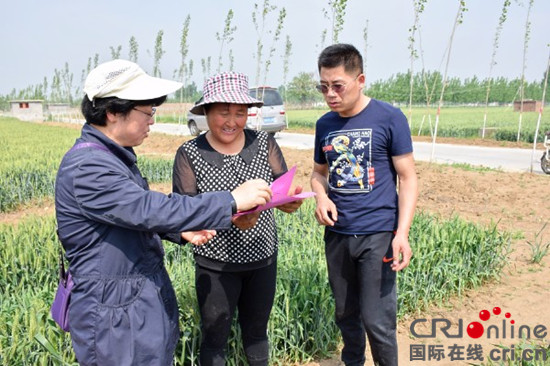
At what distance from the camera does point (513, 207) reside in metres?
6.42

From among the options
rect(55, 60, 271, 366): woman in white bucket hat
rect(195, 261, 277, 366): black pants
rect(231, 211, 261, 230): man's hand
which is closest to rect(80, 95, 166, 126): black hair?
rect(55, 60, 271, 366): woman in white bucket hat

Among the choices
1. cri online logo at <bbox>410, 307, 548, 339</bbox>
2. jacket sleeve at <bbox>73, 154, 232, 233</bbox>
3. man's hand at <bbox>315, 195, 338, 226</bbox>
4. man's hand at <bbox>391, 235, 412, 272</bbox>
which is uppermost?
jacket sleeve at <bbox>73, 154, 232, 233</bbox>

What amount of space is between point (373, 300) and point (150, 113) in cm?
129

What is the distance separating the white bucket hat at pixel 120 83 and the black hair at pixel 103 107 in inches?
0.7

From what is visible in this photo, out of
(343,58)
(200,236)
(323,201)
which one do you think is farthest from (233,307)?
(343,58)

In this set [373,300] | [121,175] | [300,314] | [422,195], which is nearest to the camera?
[121,175]

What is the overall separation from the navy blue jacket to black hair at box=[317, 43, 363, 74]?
93 cm

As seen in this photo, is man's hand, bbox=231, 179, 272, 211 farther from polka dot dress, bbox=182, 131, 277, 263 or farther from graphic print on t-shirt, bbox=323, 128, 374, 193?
A: graphic print on t-shirt, bbox=323, 128, 374, 193

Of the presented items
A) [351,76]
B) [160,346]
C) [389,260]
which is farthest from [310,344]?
[351,76]

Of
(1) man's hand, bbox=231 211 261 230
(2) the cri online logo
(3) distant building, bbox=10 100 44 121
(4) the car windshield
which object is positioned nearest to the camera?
(1) man's hand, bbox=231 211 261 230

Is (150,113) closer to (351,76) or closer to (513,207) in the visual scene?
(351,76)

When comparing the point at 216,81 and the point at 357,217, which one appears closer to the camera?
the point at 216,81

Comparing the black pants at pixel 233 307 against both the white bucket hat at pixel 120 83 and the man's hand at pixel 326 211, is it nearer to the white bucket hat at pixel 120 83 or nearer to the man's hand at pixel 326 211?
the man's hand at pixel 326 211

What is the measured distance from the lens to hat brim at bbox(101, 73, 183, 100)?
4.56 feet
